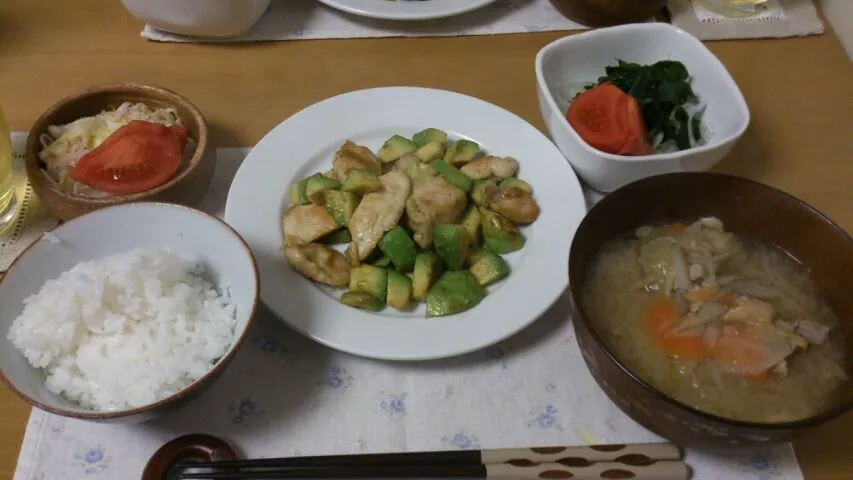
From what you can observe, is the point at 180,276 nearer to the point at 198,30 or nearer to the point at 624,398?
the point at 624,398

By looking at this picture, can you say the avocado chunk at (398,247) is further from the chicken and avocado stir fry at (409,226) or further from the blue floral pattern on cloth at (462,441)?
the blue floral pattern on cloth at (462,441)

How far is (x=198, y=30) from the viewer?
1.71m

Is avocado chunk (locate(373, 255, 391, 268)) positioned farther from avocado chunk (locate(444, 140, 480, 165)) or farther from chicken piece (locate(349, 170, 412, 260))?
avocado chunk (locate(444, 140, 480, 165))

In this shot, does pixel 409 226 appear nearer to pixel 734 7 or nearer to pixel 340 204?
pixel 340 204

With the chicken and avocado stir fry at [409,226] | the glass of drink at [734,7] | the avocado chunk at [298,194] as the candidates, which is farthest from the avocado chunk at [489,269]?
the glass of drink at [734,7]

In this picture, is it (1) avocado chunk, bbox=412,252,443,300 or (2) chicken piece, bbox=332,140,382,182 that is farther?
(2) chicken piece, bbox=332,140,382,182

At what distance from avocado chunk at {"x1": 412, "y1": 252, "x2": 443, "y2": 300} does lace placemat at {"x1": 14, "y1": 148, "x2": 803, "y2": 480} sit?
0.12 meters

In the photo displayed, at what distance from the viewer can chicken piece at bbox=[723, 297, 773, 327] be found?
1.10 m

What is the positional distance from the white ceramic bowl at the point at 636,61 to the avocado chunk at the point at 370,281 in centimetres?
46

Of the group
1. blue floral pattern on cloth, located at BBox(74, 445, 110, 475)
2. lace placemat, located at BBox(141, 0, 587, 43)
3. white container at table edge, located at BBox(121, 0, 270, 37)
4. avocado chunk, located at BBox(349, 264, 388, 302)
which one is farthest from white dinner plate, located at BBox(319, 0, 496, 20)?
blue floral pattern on cloth, located at BBox(74, 445, 110, 475)

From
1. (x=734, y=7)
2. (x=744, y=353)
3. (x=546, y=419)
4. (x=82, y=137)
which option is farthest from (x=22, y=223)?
(x=734, y=7)

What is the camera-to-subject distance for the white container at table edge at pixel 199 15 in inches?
63.9

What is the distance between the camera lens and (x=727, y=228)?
1.24 meters

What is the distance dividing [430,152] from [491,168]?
126mm
